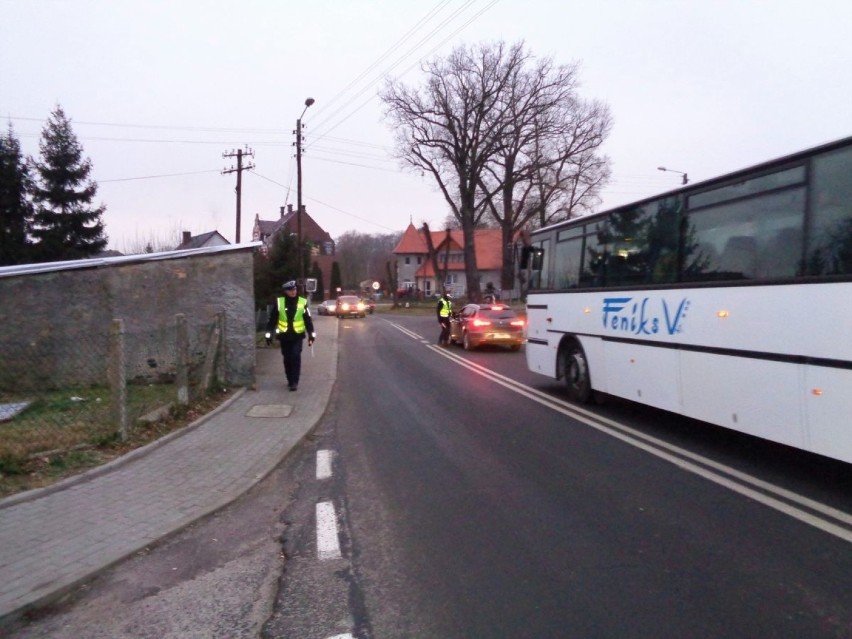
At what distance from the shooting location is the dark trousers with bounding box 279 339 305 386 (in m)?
14.0

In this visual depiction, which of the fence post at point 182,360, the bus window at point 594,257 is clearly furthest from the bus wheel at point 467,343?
the fence post at point 182,360

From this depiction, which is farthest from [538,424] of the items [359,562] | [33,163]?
[33,163]

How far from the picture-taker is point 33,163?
36188mm

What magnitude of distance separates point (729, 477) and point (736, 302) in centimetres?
180

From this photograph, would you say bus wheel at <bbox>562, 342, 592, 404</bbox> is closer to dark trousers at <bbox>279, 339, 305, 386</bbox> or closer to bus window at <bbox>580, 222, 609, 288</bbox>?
bus window at <bbox>580, 222, 609, 288</bbox>

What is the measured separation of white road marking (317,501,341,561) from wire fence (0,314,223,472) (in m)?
3.06

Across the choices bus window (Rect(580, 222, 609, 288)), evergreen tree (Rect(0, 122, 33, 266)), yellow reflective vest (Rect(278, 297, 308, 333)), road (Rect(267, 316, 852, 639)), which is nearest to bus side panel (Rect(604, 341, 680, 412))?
road (Rect(267, 316, 852, 639))

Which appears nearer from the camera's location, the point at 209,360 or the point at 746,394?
the point at 746,394

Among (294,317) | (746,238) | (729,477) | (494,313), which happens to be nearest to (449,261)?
(494,313)

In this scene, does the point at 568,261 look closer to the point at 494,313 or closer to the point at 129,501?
the point at 129,501

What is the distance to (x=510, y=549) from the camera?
5.45 m

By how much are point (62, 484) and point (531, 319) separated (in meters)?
9.45

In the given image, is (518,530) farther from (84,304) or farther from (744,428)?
(84,304)

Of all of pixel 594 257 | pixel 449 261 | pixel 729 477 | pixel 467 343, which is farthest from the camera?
pixel 449 261
